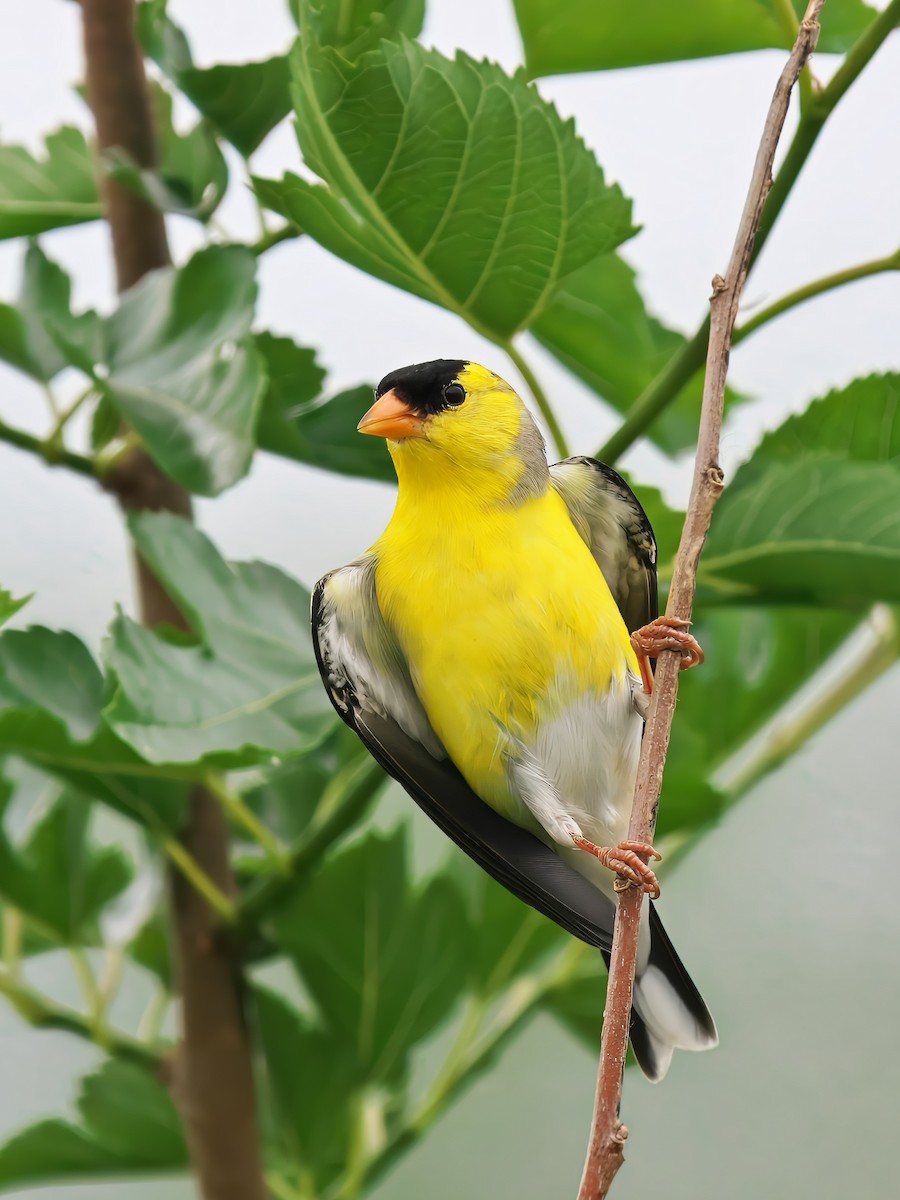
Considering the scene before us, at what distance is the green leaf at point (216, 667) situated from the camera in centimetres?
51

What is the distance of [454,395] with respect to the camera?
0.58 m

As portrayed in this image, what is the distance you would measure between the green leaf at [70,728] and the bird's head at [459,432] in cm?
19

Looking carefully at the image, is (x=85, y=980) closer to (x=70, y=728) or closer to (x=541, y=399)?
(x=70, y=728)

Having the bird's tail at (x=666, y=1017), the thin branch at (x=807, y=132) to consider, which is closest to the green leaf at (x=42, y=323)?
the thin branch at (x=807, y=132)

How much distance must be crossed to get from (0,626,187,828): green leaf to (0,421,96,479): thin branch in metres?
0.13

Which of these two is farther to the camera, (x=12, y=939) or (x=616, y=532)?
(x=12, y=939)

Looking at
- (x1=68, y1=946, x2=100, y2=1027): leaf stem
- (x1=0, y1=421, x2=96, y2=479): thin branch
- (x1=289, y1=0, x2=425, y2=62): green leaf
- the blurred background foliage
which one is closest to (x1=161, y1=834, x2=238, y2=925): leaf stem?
the blurred background foliage

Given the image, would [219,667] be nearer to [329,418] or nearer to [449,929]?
[329,418]

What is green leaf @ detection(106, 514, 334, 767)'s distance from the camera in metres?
0.51

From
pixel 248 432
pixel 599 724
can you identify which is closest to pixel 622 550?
pixel 599 724

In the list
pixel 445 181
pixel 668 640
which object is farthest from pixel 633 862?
pixel 445 181

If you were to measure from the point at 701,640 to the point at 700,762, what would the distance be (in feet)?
0.35

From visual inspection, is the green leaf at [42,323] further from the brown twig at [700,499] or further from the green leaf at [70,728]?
the brown twig at [700,499]

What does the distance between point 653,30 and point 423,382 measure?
0.28 m
